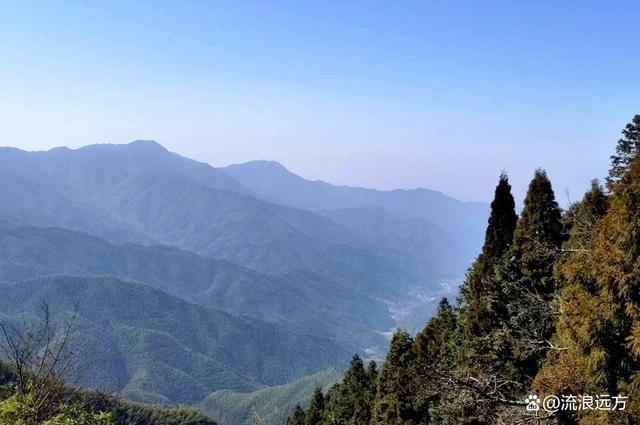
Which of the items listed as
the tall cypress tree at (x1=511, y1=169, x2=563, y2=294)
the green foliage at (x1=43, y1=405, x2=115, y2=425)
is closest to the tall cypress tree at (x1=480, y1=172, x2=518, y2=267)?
the tall cypress tree at (x1=511, y1=169, x2=563, y2=294)

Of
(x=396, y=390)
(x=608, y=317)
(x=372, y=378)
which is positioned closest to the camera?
(x=608, y=317)

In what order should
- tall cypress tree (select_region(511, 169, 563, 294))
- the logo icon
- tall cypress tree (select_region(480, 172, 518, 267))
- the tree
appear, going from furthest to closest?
tall cypress tree (select_region(480, 172, 518, 267)) → tall cypress tree (select_region(511, 169, 563, 294)) → the logo icon → the tree

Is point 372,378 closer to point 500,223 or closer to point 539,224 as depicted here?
point 500,223

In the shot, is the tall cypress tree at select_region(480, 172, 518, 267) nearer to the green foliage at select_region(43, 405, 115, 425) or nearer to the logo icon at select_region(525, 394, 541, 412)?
the logo icon at select_region(525, 394, 541, 412)

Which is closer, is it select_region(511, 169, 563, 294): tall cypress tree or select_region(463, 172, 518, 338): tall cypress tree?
select_region(511, 169, 563, 294): tall cypress tree

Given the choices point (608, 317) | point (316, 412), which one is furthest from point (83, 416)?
point (316, 412)

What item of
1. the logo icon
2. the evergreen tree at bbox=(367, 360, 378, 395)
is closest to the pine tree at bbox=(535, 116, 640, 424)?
the logo icon

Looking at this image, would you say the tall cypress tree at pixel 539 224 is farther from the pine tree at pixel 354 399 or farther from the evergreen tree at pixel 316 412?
the evergreen tree at pixel 316 412

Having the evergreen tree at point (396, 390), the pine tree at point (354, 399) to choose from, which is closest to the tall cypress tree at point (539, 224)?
the evergreen tree at point (396, 390)

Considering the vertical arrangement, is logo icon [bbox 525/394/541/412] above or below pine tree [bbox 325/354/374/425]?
above

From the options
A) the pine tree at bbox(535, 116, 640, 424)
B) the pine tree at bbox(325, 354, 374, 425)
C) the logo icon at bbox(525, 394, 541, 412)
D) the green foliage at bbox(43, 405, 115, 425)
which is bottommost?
the pine tree at bbox(325, 354, 374, 425)

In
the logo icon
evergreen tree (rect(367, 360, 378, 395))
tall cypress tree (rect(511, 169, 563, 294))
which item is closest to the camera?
the logo icon

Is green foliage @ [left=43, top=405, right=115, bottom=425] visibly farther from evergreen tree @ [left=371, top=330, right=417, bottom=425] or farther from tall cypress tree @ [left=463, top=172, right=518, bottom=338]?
tall cypress tree @ [left=463, top=172, right=518, bottom=338]

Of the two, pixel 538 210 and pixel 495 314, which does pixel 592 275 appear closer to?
pixel 538 210
